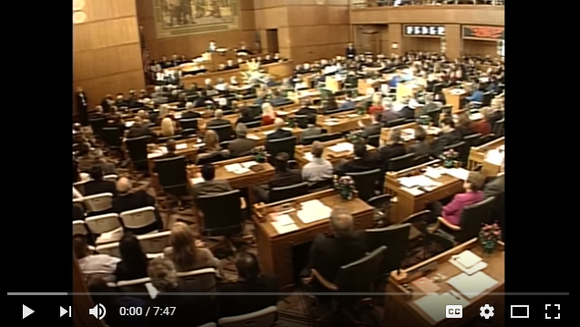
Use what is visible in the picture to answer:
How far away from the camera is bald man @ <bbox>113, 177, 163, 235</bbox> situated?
3234mm

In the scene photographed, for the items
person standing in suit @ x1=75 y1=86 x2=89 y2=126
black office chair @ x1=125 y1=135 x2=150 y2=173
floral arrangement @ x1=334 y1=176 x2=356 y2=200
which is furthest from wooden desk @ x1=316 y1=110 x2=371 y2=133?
person standing in suit @ x1=75 y1=86 x2=89 y2=126

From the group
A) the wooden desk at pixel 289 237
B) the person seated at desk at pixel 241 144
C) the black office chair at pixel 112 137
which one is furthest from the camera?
the person seated at desk at pixel 241 144

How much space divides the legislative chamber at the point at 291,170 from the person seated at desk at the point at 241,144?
0.09ft

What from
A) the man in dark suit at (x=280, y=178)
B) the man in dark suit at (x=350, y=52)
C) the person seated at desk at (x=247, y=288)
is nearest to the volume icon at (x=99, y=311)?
the person seated at desk at (x=247, y=288)

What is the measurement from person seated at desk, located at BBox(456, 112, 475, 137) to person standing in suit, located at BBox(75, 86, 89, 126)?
2.25 meters

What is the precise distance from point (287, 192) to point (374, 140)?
4.45ft

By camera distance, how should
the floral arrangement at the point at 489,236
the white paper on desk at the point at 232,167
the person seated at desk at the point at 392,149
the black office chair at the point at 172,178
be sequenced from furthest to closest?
the person seated at desk at the point at 392,149, the white paper on desk at the point at 232,167, the black office chair at the point at 172,178, the floral arrangement at the point at 489,236

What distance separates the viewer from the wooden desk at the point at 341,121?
237 inches

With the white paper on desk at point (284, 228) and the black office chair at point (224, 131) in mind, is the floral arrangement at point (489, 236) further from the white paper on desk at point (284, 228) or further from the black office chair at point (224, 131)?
the black office chair at point (224, 131)

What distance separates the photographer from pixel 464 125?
377cm

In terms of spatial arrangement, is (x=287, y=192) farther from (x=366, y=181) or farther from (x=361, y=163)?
(x=361, y=163)

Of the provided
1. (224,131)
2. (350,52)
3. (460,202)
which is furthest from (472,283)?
(224,131)
